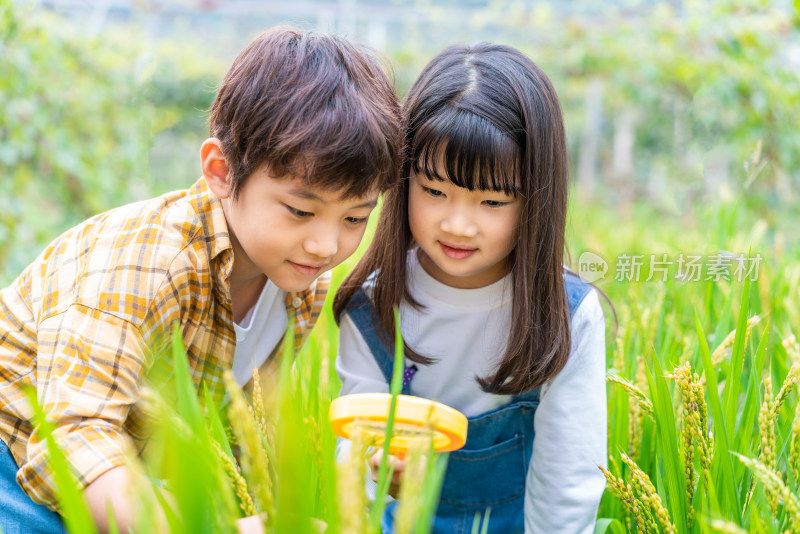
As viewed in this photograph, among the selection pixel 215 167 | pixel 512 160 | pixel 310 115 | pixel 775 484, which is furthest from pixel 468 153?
→ pixel 775 484

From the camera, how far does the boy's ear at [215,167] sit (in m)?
1.29

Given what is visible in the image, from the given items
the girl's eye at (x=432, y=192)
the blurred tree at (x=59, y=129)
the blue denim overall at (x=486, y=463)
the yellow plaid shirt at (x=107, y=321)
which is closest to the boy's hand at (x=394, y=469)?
the blue denim overall at (x=486, y=463)

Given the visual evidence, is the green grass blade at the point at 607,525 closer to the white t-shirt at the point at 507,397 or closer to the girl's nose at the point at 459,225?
the white t-shirt at the point at 507,397

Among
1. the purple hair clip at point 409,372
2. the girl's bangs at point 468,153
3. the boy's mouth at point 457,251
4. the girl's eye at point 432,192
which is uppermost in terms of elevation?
the girl's bangs at point 468,153

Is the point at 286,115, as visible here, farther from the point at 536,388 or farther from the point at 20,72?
the point at 20,72

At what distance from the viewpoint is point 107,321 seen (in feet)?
3.56

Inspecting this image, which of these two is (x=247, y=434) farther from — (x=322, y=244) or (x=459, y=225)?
(x=459, y=225)

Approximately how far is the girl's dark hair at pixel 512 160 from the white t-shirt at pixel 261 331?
303mm

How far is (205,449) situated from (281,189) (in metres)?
0.63

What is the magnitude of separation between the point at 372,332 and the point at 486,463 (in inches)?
14.5

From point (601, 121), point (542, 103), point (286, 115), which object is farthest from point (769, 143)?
point (601, 121)

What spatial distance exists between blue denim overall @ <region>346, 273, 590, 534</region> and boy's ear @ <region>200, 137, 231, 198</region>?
0.41 metres

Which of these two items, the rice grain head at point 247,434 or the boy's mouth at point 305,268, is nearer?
the rice grain head at point 247,434

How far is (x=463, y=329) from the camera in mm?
1507
